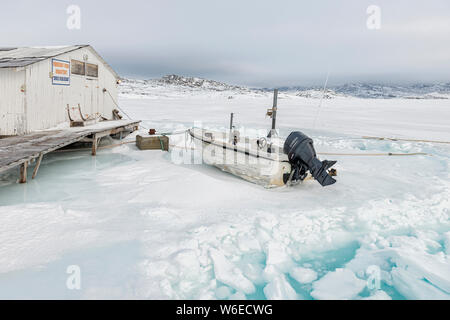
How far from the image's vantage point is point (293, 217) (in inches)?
206

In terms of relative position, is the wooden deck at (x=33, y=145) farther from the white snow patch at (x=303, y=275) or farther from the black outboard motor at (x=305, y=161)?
the black outboard motor at (x=305, y=161)

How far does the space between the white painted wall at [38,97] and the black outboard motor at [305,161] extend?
330 inches

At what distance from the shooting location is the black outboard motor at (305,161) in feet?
20.6

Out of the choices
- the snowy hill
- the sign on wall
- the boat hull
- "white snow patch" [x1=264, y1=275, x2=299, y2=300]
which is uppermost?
the snowy hill

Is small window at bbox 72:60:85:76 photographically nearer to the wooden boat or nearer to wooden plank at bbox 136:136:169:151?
wooden plank at bbox 136:136:169:151

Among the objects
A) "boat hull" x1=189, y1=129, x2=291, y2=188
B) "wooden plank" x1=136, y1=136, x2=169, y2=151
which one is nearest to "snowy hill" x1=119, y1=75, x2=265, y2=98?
"wooden plank" x1=136, y1=136, x2=169, y2=151

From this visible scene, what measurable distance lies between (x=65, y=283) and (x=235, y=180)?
4.88 m

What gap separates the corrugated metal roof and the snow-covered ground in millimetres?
3730

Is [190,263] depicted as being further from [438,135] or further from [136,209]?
[438,135]

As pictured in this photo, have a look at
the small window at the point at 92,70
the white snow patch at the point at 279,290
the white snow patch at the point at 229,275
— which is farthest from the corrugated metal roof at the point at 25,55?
the white snow patch at the point at 279,290

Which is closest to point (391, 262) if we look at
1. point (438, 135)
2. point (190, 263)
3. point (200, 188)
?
point (190, 263)

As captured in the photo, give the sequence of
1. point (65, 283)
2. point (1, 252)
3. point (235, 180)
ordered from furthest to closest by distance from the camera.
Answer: point (235, 180), point (1, 252), point (65, 283)

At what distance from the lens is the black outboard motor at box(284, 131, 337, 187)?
627 cm

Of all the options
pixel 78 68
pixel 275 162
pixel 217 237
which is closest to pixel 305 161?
pixel 275 162
